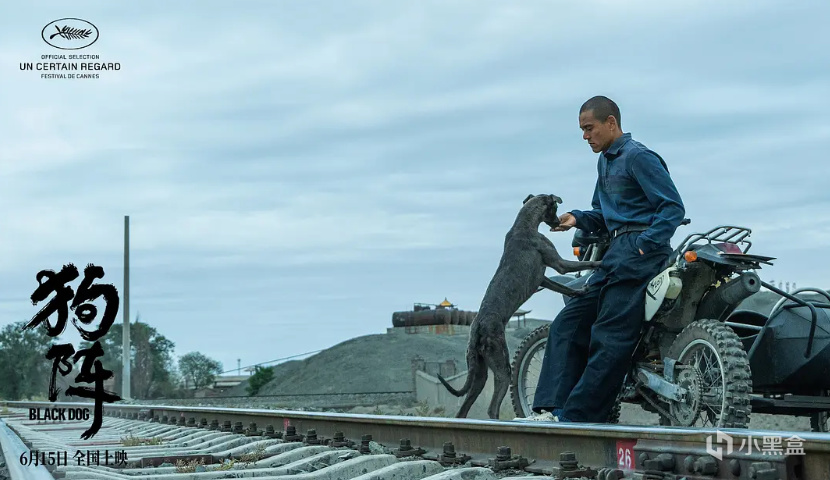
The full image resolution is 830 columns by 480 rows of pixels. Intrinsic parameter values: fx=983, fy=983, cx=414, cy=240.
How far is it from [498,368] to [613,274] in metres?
1.79

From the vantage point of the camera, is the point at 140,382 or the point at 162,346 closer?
the point at 140,382

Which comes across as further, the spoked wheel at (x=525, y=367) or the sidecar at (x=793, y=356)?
the spoked wheel at (x=525, y=367)

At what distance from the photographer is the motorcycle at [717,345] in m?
5.12

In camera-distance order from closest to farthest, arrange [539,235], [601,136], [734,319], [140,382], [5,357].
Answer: [601,136], [734,319], [539,235], [140,382], [5,357]

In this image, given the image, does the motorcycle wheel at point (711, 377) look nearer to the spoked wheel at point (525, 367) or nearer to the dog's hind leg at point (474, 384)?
the spoked wheel at point (525, 367)

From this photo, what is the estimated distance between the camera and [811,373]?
5441 mm

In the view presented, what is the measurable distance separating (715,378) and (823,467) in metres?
2.41

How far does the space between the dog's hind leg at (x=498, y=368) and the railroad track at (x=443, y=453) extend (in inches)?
42.6

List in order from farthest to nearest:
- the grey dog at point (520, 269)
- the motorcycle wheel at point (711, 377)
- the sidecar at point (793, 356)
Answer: the grey dog at point (520, 269), the sidecar at point (793, 356), the motorcycle wheel at point (711, 377)

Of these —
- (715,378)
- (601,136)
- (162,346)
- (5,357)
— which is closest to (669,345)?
(715,378)

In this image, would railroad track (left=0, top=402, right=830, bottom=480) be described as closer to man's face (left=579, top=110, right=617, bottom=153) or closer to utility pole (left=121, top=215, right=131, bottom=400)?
man's face (left=579, top=110, right=617, bottom=153)

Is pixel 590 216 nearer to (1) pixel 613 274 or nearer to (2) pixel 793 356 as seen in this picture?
(1) pixel 613 274

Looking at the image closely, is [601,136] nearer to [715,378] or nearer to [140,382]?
[715,378]

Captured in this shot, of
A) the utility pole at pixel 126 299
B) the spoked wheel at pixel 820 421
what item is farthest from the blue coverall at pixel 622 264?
the utility pole at pixel 126 299
